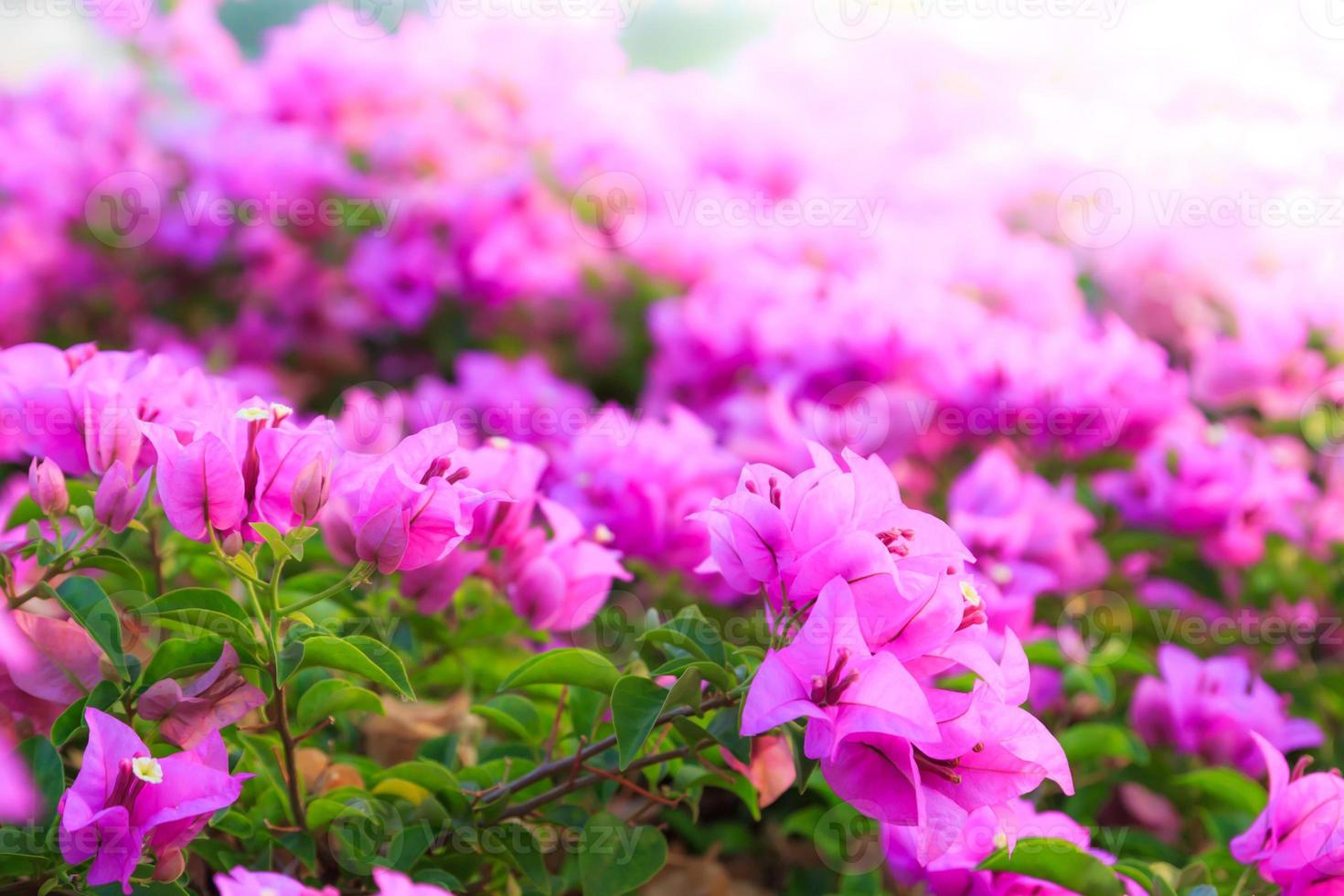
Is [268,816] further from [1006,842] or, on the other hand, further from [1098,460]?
[1098,460]

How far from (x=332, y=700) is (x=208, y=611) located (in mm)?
138

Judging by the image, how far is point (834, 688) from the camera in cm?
66

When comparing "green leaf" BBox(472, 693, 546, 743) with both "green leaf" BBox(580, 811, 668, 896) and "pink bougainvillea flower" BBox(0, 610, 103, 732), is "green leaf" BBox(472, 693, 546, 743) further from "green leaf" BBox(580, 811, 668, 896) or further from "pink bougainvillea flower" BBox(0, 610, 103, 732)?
"pink bougainvillea flower" BBox(0, 610, 103, 732)

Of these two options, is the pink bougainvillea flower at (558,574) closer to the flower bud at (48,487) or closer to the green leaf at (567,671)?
the green leaf at (567,671)

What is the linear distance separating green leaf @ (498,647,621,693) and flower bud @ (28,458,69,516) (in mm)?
325

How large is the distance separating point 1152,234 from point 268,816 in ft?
7.56

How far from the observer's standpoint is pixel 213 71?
103 inches

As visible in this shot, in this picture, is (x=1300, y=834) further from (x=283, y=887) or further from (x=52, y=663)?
(x=52, y=663)

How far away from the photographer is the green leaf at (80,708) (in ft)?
2.34

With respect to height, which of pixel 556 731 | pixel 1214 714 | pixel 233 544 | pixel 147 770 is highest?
pixel 233 544

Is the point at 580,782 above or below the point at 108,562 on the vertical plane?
below

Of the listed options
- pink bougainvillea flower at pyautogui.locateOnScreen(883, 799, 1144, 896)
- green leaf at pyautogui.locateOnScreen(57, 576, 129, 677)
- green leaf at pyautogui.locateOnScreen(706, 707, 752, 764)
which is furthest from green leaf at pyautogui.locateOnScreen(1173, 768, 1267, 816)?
green leaf at pyautogui.locateOnScreen(57, 576, 129, 677)

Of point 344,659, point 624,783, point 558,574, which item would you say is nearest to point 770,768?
point 624,783

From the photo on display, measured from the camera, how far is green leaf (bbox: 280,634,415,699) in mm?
691
